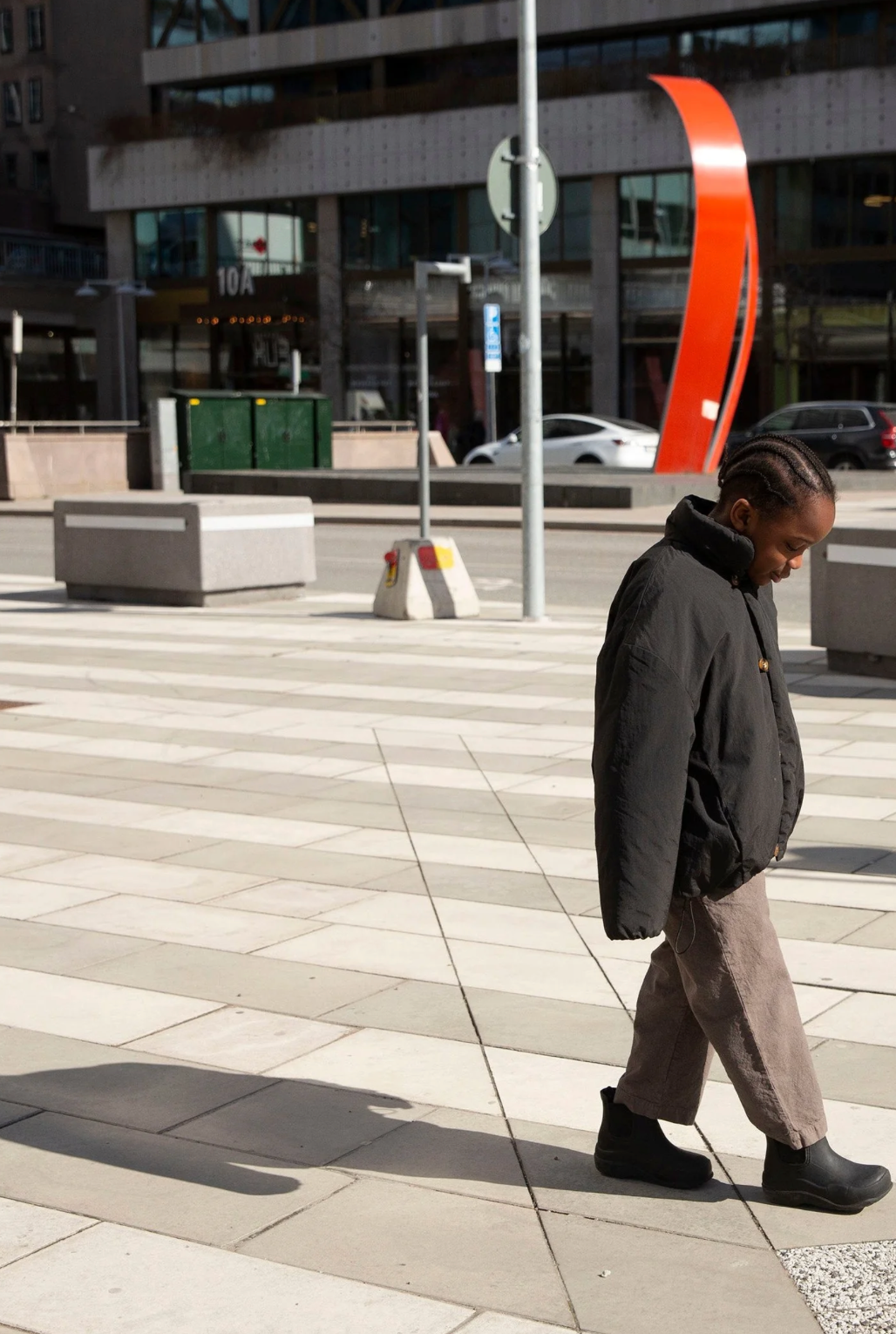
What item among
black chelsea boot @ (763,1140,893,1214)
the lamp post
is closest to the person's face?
black chelsea boot @ (763,1140,893,1214)

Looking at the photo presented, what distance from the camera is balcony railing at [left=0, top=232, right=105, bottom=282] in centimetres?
6391

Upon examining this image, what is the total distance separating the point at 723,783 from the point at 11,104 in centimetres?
7632

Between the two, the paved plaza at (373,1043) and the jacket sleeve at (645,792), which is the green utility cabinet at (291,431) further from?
the jacket sleeve at (645,792)

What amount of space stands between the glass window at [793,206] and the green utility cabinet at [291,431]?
1376 cm

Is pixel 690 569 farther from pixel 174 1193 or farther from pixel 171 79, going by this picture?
pixel 171 79

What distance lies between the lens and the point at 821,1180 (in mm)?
3707

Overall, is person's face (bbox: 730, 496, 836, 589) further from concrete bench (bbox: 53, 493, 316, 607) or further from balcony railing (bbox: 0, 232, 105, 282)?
balcony railing (bbox: 0, 232, 105, 282)

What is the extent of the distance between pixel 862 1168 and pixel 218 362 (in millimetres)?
53202

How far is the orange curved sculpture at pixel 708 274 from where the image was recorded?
30281 millimetres

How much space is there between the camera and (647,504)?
2730 cm

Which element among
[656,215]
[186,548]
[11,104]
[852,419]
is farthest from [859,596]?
[11,104]

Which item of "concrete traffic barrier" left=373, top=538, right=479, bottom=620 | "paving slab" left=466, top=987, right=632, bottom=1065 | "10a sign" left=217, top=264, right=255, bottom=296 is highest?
"10a sign" left=217, top=264, right=255, bottom=296

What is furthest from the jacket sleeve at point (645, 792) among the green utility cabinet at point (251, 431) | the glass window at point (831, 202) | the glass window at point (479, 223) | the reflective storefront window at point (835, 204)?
the glass window at point (479, 223)

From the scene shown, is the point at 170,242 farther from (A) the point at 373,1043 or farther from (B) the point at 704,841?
(B) the point at 704,841
